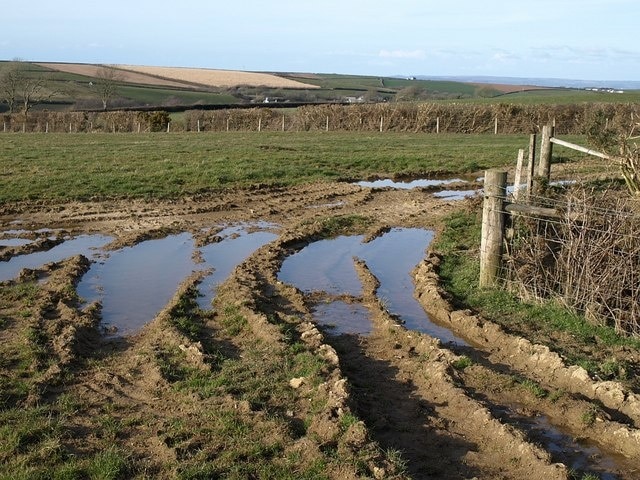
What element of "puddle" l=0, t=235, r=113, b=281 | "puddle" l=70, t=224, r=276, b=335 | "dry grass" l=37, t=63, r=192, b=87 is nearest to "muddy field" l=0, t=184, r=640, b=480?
"puddle" l=70, t=224, r=276, b=335

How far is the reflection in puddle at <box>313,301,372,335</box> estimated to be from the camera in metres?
10.0

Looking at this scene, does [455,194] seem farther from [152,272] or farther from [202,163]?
[152,272]

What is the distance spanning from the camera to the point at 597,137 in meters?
14.6

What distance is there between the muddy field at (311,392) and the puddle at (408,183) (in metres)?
10.4

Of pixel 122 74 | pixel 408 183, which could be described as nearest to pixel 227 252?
pixel 408 183

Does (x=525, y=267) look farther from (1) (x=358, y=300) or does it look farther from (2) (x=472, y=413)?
(2) (x=472, y=413)

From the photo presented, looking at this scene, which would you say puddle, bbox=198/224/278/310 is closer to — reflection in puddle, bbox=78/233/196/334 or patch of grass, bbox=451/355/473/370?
reflection in puddle, bbox=78/233/196/334

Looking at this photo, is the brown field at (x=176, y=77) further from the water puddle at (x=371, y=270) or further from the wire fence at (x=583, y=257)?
the wire fence at (x=583, y=257)

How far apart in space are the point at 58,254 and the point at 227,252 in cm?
327

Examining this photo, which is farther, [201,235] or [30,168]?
[30,168]

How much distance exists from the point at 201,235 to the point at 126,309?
16.0 feet

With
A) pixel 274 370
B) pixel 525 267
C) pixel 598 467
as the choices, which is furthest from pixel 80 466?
pixel 525 267

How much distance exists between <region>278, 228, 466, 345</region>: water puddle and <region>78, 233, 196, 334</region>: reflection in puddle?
2.05m

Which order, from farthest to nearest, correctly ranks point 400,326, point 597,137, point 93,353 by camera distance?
point 597,137 → point 400,326 → point 93,353
